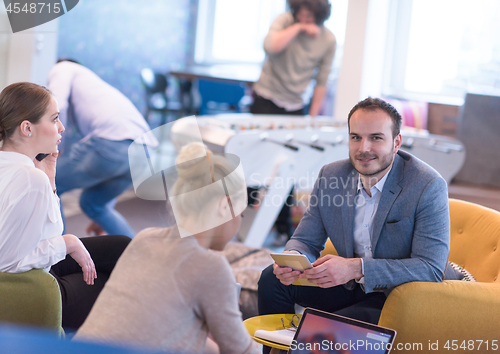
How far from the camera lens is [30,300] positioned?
4.32ft

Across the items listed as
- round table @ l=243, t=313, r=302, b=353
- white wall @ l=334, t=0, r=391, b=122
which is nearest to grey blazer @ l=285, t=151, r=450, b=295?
round table @ l=243, t=313, r=302, b=353

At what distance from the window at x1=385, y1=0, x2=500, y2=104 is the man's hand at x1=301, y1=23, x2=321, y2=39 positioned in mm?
2889

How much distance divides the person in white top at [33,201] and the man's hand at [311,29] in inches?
91.7

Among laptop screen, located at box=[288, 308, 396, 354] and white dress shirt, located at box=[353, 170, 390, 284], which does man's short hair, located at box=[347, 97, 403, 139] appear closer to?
white dress shirt, located at box=[353, 170, 390, 284]

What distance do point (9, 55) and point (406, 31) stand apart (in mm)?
4464

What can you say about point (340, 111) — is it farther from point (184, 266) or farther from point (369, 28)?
point (184, 266)

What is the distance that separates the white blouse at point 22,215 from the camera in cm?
130

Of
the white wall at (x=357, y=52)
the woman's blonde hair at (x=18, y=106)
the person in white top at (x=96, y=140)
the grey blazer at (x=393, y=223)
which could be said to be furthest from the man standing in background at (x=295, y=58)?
the woman's blonde hair at (x=18, y=106)

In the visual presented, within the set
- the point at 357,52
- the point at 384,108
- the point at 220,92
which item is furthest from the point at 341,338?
the point at 220,92

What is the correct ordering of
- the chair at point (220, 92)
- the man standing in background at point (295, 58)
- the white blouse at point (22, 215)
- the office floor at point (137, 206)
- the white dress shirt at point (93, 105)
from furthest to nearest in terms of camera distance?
the chair at point (220, 92) < the office floor at point (137, 206) < the man standing in background at point (295, 58) < the white dress shirt at point (93, 105) < the white blouse at point (22, 215)

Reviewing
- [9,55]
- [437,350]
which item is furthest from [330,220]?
[9,55]

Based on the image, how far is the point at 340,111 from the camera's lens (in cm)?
441

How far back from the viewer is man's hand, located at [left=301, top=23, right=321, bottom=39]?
3.55 metres

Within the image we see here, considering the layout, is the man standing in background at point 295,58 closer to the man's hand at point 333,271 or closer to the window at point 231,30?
the man's hand at point 333,271
